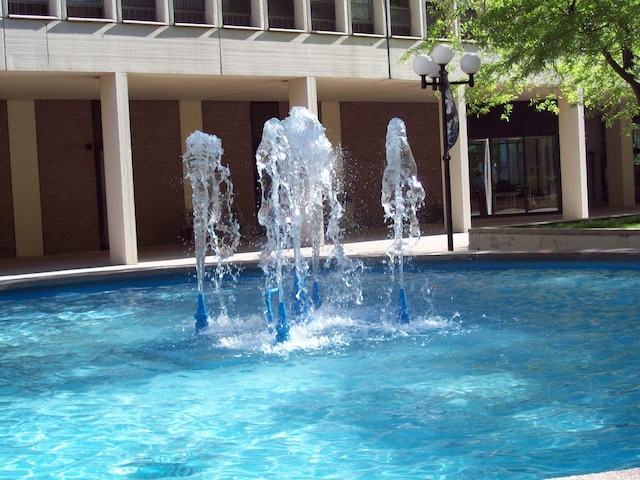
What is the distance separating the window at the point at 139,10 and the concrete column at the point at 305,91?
11.0 ft

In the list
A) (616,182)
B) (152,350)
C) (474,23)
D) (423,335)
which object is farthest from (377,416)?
(616,182)

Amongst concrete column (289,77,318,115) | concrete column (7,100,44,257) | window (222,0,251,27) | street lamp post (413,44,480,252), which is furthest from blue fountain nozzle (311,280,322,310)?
concrete column (7,100,44,257)

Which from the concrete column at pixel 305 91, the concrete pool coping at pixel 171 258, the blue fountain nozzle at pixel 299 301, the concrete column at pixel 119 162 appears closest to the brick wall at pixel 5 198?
the concrete pool coping at pixel 171 258

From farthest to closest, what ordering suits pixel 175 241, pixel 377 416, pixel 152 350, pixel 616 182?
pixel 616 182
pixel 175 241
pixel 152 350
pixel 377 416

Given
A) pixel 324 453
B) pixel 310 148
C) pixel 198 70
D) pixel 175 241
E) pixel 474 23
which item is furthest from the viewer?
pixel 175 241

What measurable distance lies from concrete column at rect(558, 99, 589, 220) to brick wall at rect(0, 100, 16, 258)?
14093mm

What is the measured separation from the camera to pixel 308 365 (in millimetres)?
8164

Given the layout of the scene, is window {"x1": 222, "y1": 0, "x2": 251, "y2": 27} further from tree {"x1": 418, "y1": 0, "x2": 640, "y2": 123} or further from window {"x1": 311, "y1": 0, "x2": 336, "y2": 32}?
tree {"x1": 418, "y1": 0, "x2": 640, "y2": 123}

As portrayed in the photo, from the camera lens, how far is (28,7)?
18031mm

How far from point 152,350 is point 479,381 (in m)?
3.56

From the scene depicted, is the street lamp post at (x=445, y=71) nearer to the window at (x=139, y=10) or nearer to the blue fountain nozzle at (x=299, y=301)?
the window at (x=139, y=10)

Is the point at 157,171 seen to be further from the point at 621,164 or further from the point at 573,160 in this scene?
the point at 621,164

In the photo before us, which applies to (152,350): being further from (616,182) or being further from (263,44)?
(616,182)

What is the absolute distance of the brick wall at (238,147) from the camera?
81.5ft
